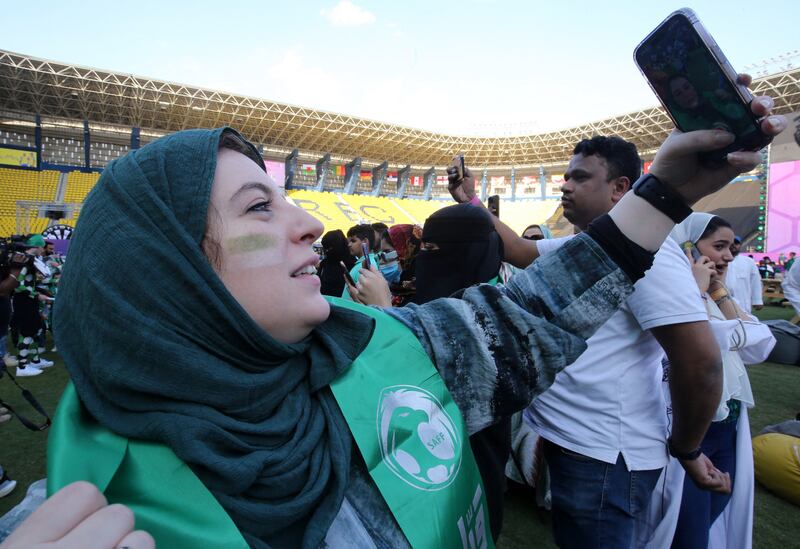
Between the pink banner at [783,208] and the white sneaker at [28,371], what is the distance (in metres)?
24.3

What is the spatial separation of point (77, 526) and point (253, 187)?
59cm

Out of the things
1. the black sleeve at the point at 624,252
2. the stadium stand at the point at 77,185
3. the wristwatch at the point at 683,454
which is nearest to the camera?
the black sleeve at the point at 624,252

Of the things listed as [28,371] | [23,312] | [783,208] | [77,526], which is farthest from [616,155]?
[783,208]

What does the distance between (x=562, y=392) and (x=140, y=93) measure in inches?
1167

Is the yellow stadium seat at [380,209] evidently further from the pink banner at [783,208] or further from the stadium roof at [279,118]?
the pink banner at [783,208]

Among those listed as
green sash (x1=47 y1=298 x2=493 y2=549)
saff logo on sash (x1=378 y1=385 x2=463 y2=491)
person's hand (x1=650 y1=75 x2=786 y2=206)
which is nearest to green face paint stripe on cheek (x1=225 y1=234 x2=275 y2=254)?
green sash (x1=47 y1=298 x2=493 y2=549)

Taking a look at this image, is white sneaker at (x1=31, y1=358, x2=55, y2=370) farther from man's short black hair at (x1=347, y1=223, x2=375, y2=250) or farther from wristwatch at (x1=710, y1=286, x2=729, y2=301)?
wristwatch at (x1=710, y1=286, x2=729, y2=301)

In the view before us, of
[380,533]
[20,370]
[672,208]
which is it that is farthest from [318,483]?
[20,370]

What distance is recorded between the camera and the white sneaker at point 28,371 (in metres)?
5.80

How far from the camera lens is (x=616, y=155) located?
1.82 metres

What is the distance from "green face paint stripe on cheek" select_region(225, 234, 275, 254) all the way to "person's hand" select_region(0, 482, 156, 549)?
0.41m

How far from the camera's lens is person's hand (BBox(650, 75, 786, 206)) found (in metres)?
0.79

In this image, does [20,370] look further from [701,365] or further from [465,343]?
[701,365]

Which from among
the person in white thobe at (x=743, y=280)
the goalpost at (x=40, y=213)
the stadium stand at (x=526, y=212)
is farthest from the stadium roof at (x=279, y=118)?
the person in white thobe at (x=743, y=280)
